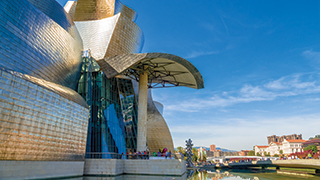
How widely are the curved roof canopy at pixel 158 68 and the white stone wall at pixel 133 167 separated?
8629mm

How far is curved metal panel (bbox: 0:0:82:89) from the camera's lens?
15281 mm

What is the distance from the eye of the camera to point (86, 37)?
3089cm

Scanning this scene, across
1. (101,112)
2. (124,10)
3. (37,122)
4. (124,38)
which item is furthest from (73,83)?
(124,10)

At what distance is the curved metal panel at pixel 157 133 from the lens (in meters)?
36.2

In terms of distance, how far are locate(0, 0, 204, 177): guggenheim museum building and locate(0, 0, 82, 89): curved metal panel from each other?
0.24 ft

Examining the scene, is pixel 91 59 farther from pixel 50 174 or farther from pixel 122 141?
pixel 50 174

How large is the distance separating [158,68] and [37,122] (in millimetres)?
16728

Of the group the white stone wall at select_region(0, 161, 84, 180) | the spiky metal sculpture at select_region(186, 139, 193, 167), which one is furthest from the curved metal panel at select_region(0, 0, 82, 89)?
the spiky metal sculpture at select_region(186, 139, 193, 167)

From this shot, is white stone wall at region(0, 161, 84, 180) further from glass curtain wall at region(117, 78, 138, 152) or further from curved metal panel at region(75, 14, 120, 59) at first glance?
curved metal panel at region(75, 14, 120, 59)

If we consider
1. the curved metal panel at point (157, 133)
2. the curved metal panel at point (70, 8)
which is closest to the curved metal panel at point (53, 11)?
the curved metal panel at point (70, 8)

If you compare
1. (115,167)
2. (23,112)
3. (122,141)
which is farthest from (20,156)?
(122,141)

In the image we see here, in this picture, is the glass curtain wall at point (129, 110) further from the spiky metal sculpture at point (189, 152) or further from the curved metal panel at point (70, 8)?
the curved metal panel at point (70, 8)

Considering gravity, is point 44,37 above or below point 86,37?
below

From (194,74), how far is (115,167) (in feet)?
46.9
